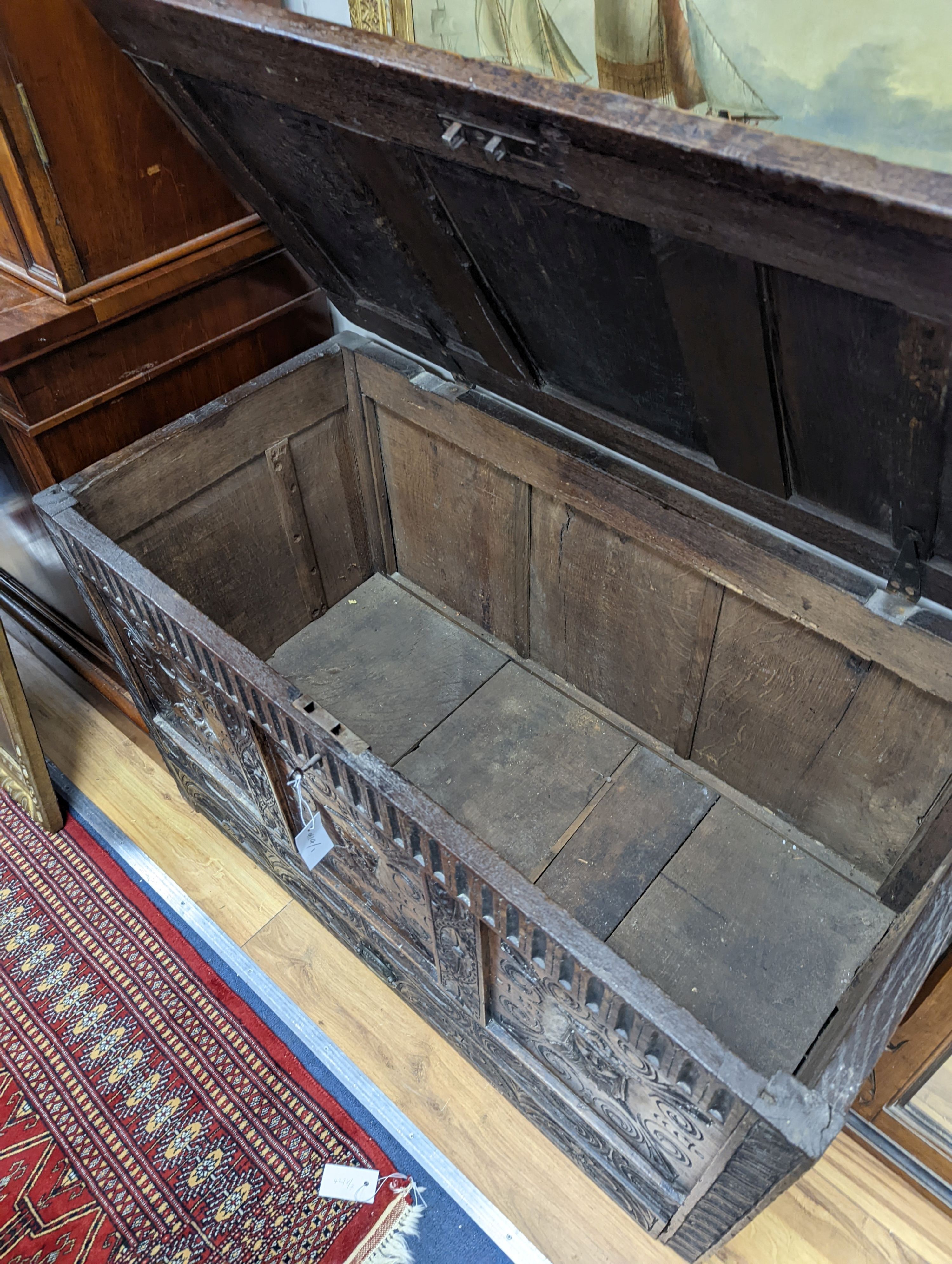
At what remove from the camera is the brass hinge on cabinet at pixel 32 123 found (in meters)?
1.20

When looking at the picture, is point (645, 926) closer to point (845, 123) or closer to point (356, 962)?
point (356, 962)

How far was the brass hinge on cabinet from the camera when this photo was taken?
1.20 meters

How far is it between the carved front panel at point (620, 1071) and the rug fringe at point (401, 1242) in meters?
0.42

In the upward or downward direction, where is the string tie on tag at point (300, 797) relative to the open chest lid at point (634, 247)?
downward

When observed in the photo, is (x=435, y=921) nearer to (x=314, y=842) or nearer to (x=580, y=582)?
(x=314, y=842)

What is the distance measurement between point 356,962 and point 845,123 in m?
1.60

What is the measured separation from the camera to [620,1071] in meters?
1.05

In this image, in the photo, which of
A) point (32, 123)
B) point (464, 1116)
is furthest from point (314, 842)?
point (32, 123)

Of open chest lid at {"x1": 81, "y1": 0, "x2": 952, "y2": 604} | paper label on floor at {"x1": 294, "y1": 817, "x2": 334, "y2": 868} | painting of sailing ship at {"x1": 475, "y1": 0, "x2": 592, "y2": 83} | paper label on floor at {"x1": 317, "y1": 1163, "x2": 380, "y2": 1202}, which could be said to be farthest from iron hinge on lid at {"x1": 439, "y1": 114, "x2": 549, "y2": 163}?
paper label on floor at {"x1": 317, "y1": 1163, "x2": 380, "y2": 1202}

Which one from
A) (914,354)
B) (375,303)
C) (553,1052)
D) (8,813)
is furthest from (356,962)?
(914,354)

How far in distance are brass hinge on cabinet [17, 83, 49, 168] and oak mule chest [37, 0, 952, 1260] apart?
17 cm

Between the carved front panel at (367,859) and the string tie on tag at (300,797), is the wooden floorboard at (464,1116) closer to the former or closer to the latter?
the carved front panel at (367,859)

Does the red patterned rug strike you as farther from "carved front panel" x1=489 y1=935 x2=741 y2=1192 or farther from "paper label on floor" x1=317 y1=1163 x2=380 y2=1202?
"carved front panel" x1=489 y1=935 x2=741 y2=1192

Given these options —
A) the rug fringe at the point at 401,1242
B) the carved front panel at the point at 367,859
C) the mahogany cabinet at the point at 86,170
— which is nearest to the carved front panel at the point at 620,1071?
the carved front panel at the point at 367,859
